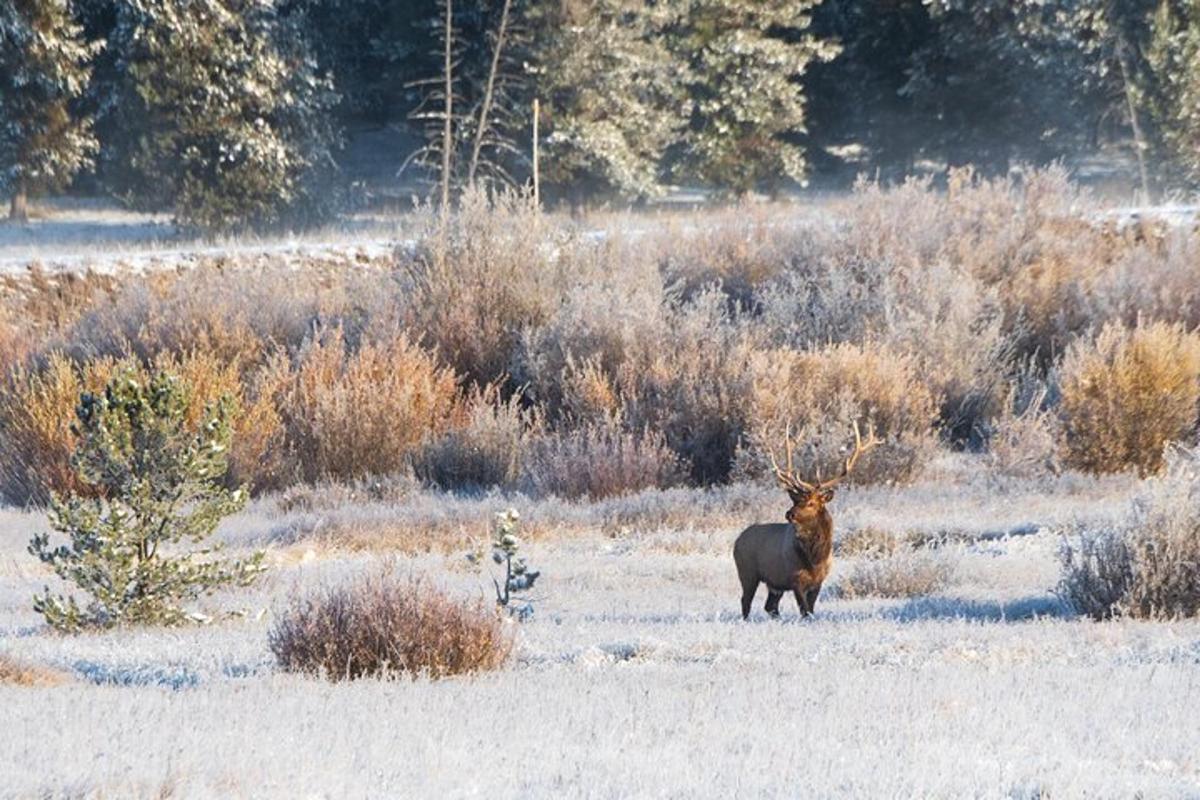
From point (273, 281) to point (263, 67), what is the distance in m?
17.3

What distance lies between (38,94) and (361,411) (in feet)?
76.8

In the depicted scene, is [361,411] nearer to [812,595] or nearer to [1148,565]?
[812,595]

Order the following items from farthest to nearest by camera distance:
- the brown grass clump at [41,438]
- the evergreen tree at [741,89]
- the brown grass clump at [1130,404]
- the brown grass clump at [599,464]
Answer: the evergreen tree at [741,89], the brown grass clump at [41,438], the brown grass clump at [1130,404], the brown grass clump at [599,464]

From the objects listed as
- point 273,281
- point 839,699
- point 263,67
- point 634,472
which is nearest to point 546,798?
point 839,699

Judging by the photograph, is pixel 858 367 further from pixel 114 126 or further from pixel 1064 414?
pixel 114 126

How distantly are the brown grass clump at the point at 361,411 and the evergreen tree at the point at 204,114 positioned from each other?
2026 centimetres

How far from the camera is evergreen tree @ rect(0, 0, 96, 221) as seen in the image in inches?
1543

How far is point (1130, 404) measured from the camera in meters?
18.7

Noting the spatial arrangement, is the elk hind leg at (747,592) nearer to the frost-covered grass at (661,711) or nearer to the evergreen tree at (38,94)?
the frost-covered grass at (661,711)

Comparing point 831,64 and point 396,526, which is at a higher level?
point 831,64

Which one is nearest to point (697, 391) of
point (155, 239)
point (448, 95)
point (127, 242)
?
point (155, 239)

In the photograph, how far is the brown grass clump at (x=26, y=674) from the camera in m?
7.86

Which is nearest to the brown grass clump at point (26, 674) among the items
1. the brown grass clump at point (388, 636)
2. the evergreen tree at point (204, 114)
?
the brown grass clump at point (388, 636)

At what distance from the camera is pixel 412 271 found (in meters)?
23.8
